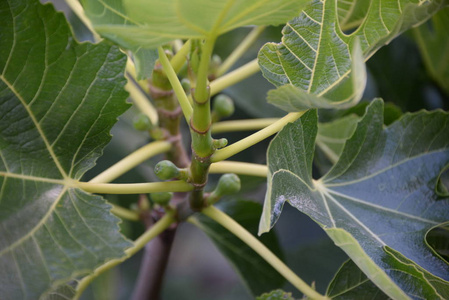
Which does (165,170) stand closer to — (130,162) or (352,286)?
(130,162)

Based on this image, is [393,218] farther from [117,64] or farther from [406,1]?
[117,64]

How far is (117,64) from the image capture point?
497 mm

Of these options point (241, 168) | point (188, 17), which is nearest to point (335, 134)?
point (241, 168)

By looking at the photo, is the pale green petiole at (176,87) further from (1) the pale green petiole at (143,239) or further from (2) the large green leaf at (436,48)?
(2) the large green leaf at (436,48)

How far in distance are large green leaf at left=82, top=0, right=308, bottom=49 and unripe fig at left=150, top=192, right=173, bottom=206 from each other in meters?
0.26

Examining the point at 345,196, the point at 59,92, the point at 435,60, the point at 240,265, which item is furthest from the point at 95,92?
the point at 435,60

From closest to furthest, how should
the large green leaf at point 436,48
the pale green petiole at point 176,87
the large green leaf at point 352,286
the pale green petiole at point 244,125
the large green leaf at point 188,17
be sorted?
the large green leaf at point 188,17
the pale green petiole at point 176,87
the large green leaf at point 352,286
the pale green petiole at point 244,125
the large green leaf at point 436,48

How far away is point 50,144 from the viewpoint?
0.51 metres

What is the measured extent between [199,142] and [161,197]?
19 cm

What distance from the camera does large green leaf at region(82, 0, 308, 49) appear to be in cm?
36

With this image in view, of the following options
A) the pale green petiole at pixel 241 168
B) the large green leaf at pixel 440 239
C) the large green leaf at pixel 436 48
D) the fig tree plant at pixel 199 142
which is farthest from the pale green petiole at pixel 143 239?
the large green leaf at pixel 436 48

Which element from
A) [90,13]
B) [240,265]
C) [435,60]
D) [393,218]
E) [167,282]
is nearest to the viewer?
[90,13]

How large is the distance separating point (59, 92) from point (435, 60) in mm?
739

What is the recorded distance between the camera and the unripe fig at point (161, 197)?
24.5 inches
